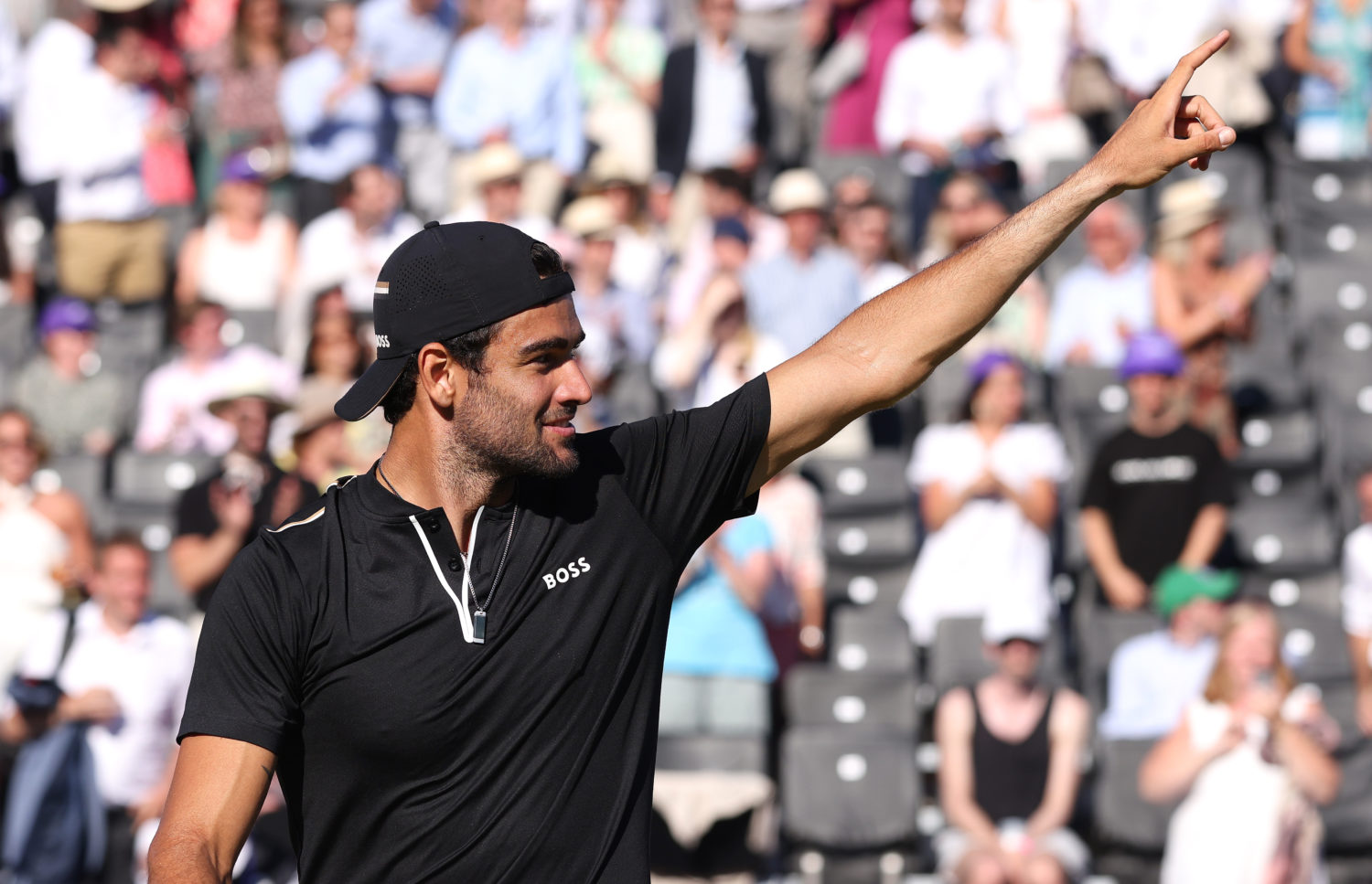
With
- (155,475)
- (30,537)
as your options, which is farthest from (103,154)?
(30,537)

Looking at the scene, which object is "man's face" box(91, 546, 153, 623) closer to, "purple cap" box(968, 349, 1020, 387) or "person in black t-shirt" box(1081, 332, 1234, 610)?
"purple cap" box(968, 349, 1020, 387)

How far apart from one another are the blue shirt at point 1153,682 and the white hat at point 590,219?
3725 mm

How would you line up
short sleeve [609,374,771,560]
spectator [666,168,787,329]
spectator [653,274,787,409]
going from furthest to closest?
spectator [666,168,787,329], spectator [653,274,787,409], short sleeve [609,374,771,560]

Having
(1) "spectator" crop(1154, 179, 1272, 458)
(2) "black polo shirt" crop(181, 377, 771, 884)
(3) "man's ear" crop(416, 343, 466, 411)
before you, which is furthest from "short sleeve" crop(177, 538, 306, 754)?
(1) "spectator" crop(1154, 179, 1272, 458)

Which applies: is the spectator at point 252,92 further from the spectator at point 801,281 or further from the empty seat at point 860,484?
the empty seat at point 860,484

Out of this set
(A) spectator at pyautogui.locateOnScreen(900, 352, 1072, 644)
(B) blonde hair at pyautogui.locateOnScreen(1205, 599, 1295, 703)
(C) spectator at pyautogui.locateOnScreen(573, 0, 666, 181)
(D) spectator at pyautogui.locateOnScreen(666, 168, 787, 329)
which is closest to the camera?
(B) blonde hair at pyautogui.locateOnScreen(1205, 599, 1295, 703)

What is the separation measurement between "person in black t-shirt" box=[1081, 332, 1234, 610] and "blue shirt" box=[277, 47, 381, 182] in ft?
16.8

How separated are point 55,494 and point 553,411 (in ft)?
21.3

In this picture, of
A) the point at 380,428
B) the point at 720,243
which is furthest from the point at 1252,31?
the point at 380,428

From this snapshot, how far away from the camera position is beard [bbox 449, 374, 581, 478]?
293 centimetres

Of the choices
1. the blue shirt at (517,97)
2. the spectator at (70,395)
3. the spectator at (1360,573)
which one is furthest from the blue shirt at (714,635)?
the blue shirt at (517,97)

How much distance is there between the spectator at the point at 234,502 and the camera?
8.06m

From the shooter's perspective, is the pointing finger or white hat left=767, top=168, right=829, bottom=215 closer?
the pointing finger

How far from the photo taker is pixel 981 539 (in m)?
8.59
